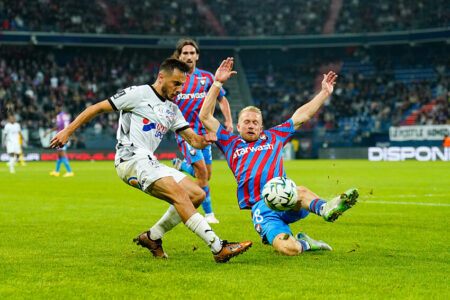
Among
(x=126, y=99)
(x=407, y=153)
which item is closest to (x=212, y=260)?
(x=126, y=99)

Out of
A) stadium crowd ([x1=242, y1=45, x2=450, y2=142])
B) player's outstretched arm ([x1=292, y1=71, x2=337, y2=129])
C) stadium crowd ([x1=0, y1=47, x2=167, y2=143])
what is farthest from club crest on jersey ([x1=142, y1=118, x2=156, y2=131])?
stadium crowd ([x1=242, y1=45, x2=450, y2=142])

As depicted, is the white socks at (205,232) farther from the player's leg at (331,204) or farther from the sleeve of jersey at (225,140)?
the sleeve of jersey at (225,140)

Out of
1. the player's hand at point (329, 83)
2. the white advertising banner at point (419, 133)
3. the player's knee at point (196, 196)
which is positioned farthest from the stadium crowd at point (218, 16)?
the player's knee at point (196, 196)

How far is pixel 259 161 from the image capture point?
6590 mm

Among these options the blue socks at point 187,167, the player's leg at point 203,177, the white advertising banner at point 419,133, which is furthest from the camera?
the white advertising banner at point 419,133

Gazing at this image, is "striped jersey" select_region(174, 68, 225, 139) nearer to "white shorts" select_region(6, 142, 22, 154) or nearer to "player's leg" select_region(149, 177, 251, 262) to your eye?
"player's leg" select_region(149, 177, 251, 262)

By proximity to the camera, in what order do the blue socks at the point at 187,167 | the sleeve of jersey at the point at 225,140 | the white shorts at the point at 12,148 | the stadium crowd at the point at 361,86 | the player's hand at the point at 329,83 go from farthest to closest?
the stadium crowd at the point at 361,86 < the white shorts at the point at 12,148 < the blue socks at the point at 187,167 < the player's hand at the point at 329,83 < the sleeve of jersey at the point at 225,140

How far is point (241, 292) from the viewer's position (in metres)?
4.30

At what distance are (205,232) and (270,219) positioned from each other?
41.3 inches

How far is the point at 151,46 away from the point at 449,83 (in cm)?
2104

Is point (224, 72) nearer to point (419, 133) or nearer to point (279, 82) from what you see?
point (419, 133)

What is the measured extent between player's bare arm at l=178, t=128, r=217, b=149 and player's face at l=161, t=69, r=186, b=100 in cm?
51

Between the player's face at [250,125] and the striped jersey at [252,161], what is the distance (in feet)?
0.38

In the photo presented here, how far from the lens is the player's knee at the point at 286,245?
5922mm
